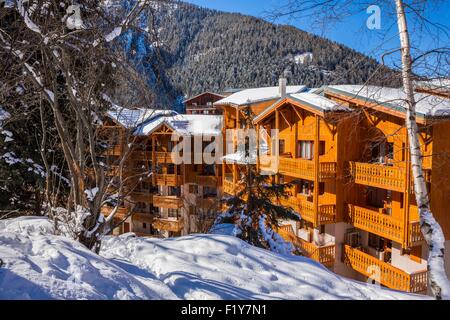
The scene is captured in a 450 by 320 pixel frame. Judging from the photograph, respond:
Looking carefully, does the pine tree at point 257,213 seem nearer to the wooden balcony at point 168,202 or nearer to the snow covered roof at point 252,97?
the snow covered roof at point 252,97

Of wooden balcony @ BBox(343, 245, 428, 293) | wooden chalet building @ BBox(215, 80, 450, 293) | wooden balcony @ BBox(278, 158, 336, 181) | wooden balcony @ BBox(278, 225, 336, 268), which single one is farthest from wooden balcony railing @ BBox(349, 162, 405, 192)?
wooden balcony @ BBox(278, 225, 336, 268)

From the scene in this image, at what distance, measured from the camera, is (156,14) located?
474 centimetres

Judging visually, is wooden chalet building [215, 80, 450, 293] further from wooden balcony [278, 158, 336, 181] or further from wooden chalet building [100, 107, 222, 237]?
wooden chalet building [100, 107, 222, 237]

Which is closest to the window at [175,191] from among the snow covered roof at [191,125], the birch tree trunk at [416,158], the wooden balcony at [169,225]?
the wooden balcony at [169,225]

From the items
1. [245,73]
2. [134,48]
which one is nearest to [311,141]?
[134,48]

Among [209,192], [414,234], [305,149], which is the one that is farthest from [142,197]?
[414,234]

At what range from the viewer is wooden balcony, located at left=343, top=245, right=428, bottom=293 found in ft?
35.9

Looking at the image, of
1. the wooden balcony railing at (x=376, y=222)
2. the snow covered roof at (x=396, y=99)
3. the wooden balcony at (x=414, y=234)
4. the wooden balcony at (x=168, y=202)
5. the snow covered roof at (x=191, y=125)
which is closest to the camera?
the snow covered roof at (x=396, y=99)

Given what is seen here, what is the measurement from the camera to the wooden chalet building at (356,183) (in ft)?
37.0

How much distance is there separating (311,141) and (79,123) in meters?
13.0

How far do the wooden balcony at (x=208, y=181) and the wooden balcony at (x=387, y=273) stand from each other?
9.83 metres
